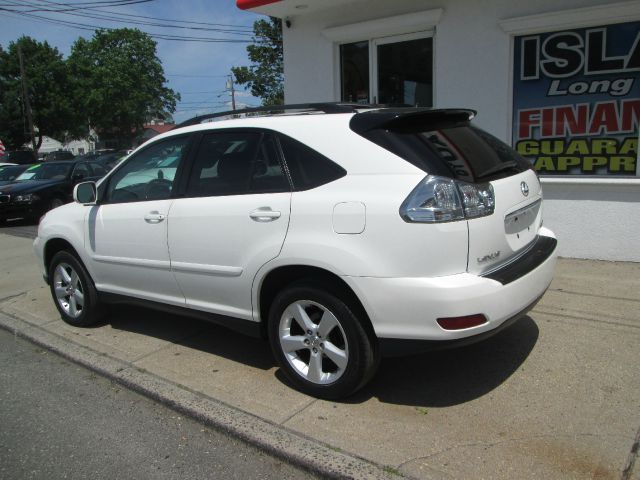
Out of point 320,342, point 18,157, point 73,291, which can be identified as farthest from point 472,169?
point 18,157

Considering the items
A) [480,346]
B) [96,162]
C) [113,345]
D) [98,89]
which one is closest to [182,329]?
[113,345]

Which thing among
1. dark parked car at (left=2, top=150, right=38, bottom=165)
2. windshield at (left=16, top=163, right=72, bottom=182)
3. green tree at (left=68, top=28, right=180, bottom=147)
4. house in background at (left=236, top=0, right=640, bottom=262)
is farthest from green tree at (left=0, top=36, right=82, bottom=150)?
house in background at (left=236, top=0, right=640, bottom=262)

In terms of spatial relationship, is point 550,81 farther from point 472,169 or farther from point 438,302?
point 438,302

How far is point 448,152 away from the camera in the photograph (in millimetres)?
3170

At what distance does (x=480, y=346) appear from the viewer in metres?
4.12

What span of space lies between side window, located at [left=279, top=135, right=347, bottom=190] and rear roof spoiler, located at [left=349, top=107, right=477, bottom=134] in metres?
0.27

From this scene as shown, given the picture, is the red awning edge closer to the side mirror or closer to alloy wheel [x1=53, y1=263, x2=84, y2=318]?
the side mirror

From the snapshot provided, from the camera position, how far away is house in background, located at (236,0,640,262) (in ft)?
20.0

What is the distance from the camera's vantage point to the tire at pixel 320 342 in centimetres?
318

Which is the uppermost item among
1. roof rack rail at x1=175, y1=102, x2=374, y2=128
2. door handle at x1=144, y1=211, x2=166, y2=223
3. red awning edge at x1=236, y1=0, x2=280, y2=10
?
red awning edge at x1=236, y1=0, x2=280, y2=10

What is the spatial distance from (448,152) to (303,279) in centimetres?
114

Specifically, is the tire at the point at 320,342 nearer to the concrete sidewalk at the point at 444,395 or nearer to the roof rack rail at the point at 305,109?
the concrete sidewalk at the point at 444,395

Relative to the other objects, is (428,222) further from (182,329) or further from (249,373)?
(182,329)

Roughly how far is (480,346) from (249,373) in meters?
1.71
